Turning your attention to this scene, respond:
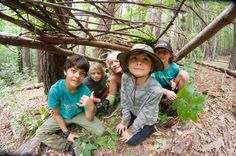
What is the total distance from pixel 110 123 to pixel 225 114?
2.01 m

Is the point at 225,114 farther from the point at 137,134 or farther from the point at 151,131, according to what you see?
the point at 137,134

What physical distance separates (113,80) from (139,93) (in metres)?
0.84

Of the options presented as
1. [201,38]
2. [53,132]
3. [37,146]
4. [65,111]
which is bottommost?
[37,146]

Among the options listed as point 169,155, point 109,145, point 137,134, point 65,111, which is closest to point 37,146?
point 65,111

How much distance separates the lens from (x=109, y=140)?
→ 290 centimetres

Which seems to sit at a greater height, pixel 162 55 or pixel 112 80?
pixel 162 55

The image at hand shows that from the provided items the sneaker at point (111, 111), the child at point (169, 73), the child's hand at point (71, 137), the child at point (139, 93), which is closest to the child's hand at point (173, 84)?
the child at point (169, 73)

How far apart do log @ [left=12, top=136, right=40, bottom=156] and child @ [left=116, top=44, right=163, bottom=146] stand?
3.96 ft

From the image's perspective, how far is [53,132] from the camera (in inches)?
121

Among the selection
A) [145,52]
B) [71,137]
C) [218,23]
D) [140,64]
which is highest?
[218,23]

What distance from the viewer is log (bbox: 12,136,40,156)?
118 inches

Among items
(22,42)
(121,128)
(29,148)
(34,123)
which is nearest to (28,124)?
(34,123)

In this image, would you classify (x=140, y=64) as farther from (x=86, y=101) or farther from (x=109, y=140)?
(x=109, y=140)

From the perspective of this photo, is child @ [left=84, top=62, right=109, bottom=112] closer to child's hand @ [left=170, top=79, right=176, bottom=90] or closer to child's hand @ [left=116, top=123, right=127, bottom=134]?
child's hand @ [left=116, top=123, right=127, bottom=134]
